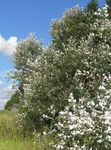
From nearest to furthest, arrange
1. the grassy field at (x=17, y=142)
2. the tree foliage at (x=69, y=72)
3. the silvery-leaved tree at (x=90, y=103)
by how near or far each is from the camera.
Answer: the silvery-leaved tree at (x=90, y=103)
the grassy field at (x=17, y=142)
the tree foliage at (x=69, y=72)

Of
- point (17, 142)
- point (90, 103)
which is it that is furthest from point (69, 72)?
point (90, 103)

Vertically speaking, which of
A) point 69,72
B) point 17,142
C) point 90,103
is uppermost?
point 69,72

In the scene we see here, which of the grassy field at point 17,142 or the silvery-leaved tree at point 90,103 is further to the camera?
the grassy field at point 17,142

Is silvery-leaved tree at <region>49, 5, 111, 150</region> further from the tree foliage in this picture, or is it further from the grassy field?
the grassy field

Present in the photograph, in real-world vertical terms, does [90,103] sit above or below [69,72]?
below

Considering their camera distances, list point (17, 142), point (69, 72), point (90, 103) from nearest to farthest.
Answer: point (90, 103) → point (17, 142) → point (69, 72)

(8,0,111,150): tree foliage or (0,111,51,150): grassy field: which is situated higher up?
(8,0,111,150): tree foliage

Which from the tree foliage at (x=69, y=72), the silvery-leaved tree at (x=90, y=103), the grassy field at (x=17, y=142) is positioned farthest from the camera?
the tree foliage at (x=69, y=72)

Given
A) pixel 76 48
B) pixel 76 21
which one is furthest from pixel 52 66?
Answer: pixel 76 21

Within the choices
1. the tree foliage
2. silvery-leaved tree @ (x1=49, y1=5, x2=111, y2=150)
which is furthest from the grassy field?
the tree foliage

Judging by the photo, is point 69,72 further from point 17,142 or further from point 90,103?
point 90,103

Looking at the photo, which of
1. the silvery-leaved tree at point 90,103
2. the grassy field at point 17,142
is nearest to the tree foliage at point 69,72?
the silvery-leaved tree at point 90,103

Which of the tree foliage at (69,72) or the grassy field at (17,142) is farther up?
the tree foliage at (69,72)

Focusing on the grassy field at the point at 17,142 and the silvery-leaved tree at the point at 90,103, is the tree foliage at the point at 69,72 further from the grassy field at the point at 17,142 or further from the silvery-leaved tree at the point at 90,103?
the grassy field at the point at 17,142
